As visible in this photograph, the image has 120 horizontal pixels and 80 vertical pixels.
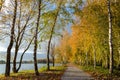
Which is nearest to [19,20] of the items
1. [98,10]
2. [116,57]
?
[98,10]

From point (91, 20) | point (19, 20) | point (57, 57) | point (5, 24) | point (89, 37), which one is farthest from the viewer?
point (57, 57)

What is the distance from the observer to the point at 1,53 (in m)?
28.0

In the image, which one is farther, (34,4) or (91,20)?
(91,20)

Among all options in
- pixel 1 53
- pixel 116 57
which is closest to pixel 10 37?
pixel 1 53

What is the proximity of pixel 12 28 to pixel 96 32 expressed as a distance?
15.1 meters

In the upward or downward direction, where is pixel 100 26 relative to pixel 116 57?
upward

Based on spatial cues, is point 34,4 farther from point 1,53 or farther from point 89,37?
point 89,37

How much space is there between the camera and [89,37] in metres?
38.5

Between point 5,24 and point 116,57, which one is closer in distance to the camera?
point 5,24

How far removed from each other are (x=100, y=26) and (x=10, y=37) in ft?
47.2

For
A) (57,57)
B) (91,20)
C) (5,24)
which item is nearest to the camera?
(5,24)

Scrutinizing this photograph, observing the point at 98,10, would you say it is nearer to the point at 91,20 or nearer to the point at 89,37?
the point at 91,20

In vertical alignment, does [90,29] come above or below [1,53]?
above

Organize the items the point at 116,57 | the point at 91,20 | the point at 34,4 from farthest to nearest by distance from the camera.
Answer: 1. the point at 116,57
2. the point at 91,20
3. the point at 34,4
